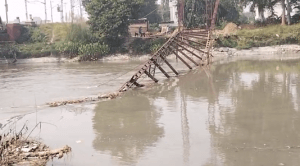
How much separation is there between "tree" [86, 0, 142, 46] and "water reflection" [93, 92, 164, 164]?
85.3ft

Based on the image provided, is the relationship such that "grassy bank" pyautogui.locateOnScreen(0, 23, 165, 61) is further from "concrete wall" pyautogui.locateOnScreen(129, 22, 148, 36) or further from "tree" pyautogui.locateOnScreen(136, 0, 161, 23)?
"tree" pyautogui.locateOnScreen(136, 0, 161, 23)

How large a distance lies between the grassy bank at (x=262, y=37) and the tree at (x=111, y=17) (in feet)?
33.1

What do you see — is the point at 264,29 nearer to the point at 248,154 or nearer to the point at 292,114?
the point at 292,114

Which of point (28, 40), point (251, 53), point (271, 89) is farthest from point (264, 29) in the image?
point (28, 40)

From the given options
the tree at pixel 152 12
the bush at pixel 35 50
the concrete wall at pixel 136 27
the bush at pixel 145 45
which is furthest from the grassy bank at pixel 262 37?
the tree at pixel 152 12

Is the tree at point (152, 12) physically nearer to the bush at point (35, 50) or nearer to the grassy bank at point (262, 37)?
the bush at point (35, 50)

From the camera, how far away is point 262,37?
38.7 metres

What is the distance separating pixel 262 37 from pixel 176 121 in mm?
28900

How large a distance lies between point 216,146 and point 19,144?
191 inches

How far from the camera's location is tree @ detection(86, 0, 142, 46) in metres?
41.1

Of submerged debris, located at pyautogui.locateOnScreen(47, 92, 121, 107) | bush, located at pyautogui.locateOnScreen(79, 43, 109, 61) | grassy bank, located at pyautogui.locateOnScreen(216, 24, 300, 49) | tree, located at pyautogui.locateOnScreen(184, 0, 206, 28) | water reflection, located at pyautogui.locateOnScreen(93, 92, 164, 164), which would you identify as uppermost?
tree, located at pyautogui.locateOnScreen(184, 0, 206, 28)

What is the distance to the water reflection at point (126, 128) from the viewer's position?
980cm

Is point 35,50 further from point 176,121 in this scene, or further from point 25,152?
point 25,152

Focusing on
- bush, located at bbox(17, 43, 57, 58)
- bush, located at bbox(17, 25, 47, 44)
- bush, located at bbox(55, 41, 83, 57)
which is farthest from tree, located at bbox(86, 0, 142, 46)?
bush, located at bbox(17, 25, 47, 44)
